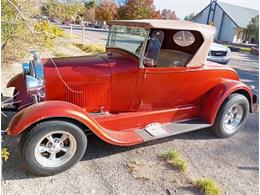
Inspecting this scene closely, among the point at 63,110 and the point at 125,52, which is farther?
the point at 125,52

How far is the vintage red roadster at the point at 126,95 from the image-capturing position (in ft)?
10.7

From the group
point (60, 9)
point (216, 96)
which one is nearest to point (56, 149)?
point (216, 96)

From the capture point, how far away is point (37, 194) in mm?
2977

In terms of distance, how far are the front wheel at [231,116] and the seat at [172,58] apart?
0.96 meters

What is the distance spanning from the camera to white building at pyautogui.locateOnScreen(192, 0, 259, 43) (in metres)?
44.5

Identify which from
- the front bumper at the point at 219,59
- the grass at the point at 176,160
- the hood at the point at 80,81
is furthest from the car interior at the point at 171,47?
the front bumper at the point at 219,59

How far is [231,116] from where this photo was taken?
4816mm

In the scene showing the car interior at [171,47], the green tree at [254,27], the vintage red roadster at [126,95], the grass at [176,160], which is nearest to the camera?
the vintage red roadster at [126,95]

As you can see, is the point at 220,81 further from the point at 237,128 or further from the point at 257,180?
the point at 257,180

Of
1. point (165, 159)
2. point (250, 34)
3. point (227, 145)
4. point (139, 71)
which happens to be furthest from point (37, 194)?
point (250, 34)

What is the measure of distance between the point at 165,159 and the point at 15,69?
5.18 m

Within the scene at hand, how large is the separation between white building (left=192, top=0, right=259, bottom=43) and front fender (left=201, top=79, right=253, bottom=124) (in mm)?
41596

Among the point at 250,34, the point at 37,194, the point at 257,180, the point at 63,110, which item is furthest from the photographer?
the point at 250,34

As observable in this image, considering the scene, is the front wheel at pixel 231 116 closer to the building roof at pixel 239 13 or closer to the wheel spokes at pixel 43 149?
the wheel spokes at pixel 43 149
